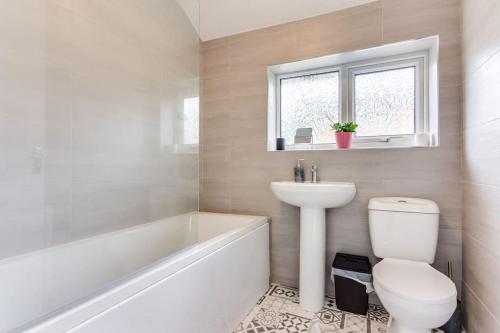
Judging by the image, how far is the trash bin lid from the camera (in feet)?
5.44

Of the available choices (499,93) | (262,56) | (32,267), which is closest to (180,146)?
(262,56)

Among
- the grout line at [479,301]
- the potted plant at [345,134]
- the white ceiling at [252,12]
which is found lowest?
the grout line at [479,301]

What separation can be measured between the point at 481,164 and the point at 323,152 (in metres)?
0.90

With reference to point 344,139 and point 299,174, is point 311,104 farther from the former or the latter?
point 299,174

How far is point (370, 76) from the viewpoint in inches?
80.7

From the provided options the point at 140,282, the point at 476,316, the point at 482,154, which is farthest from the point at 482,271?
the point at 140,282

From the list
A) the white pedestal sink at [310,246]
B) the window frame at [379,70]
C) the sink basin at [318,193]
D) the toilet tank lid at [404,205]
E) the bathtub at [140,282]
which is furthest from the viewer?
the window frame at [379,70]

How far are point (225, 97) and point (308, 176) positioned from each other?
1030mm

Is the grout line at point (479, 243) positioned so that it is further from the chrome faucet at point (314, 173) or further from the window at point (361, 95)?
the chrome faucet at point (314, 173)

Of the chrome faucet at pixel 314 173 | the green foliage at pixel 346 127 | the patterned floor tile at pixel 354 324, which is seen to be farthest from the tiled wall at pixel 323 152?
the patterned floor tile at pixel 354 324

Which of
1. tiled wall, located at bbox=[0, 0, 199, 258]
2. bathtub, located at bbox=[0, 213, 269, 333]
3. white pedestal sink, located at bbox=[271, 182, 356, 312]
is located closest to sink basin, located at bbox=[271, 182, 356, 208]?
white pedestal sink, located at bbox=[271, 182, 356, 312]

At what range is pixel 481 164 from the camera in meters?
1.29

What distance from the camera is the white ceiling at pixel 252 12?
1909mm

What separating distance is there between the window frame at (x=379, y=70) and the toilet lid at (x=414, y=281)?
90 centimetres
